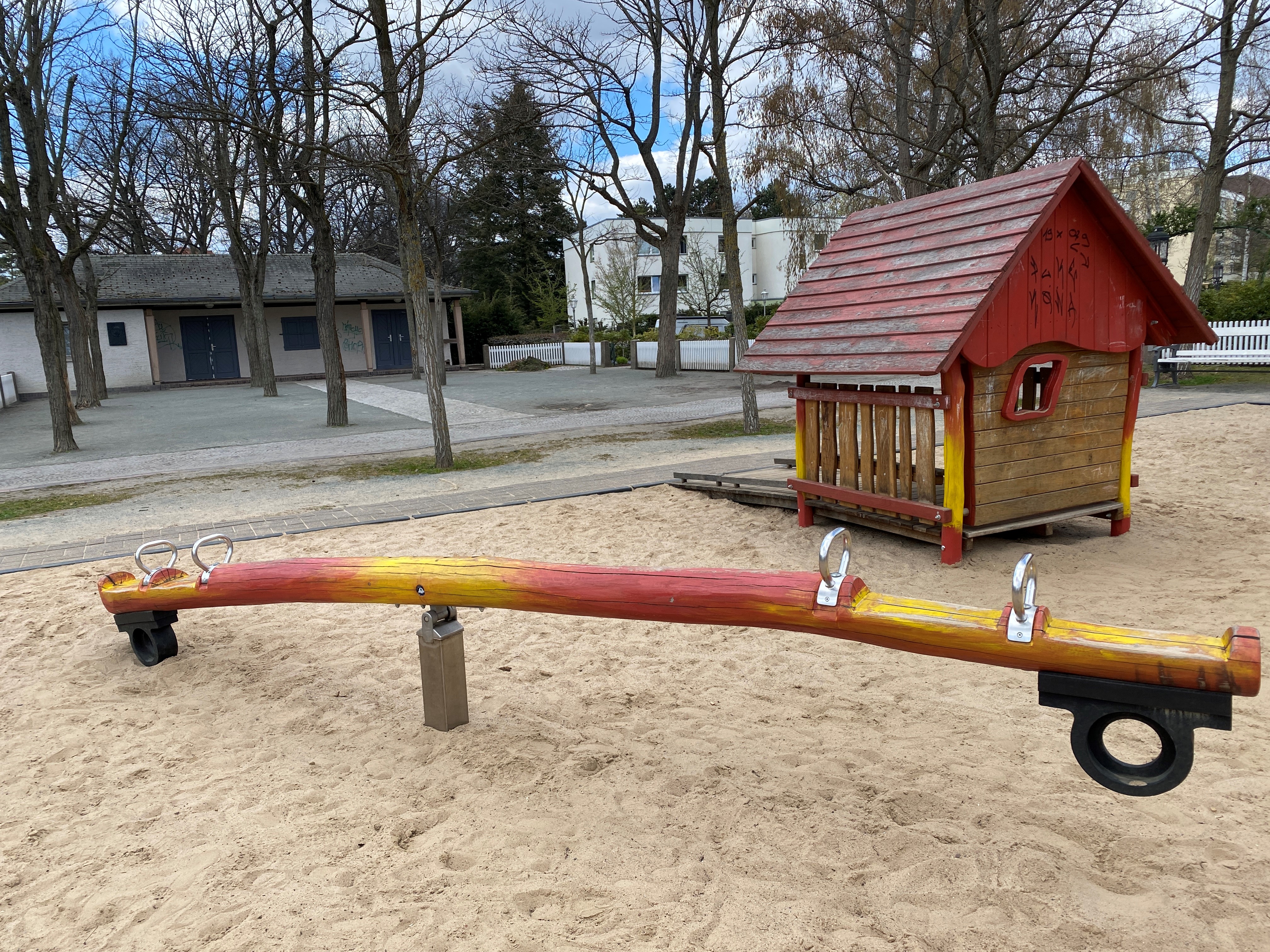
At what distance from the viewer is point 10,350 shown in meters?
30.3

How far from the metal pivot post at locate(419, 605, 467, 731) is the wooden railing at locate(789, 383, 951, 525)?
3573 millimetres

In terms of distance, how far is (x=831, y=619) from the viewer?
2.74m

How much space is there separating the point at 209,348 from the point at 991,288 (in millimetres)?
34755

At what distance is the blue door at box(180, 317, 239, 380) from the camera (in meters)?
34.0

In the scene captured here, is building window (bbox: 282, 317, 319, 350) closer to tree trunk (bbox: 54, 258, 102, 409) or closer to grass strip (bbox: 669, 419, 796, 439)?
tree trunk (bbox: 54, 258, 102, 409)

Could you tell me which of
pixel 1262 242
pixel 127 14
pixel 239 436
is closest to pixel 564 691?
pixel 239 436

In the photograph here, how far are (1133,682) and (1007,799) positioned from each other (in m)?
1.03

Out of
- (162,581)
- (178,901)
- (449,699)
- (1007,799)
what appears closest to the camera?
(178,901)

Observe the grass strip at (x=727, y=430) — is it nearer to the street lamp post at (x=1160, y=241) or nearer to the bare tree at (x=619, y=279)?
the street lamp post at (x=1160, y=241)

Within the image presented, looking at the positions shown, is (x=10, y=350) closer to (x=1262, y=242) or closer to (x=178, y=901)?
(x=178, y=901)

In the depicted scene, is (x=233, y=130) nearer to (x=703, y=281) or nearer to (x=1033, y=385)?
(x=1033, y=385)

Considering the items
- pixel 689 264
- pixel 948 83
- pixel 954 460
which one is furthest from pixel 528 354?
pixel 954 460

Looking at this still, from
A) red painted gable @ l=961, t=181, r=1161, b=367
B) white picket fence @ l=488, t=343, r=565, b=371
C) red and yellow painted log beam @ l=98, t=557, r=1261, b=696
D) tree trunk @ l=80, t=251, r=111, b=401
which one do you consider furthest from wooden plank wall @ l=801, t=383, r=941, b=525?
white picket fence @ l=488, t=343, r=565, b=371

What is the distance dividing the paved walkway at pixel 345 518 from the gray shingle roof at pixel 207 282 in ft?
80.3
